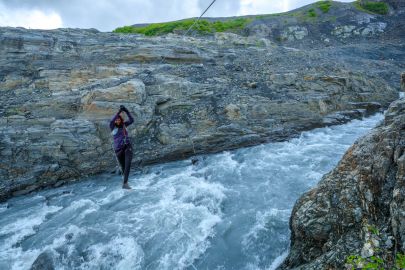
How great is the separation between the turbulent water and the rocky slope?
4.38ft

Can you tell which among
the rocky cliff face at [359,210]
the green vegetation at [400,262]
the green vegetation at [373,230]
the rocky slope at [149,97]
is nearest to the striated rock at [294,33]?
the rocky slope at [149,97]

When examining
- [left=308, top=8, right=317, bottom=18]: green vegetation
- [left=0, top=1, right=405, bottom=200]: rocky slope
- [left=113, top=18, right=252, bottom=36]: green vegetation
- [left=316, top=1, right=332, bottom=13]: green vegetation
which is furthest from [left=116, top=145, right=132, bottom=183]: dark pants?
[left=316, top=1, right=332, bottom=13]: green vegetation

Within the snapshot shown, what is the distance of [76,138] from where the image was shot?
48.2 feet

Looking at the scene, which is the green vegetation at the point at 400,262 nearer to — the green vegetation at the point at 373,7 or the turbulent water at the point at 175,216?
the turbulent water at the point at 175,216

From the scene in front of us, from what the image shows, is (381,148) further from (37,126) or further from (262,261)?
(37,126)

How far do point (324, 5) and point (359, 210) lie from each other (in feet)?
166

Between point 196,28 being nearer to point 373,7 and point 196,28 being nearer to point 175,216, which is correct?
point 373,7

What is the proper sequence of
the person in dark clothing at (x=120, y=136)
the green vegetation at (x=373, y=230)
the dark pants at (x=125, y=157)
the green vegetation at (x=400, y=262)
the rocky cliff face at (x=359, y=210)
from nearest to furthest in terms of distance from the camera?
the green vegetation at (x=400, y=262)
the rocky cliff face at (x=359, y=210)
the green vegetation at (x=373, y=230)
the person in dark clothing at (x=120, y=136)
the dark pants at (x=125, y=157)

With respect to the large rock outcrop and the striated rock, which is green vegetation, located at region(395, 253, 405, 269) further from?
the striated rock

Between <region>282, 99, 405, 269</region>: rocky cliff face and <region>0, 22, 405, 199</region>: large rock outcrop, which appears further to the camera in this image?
<region>0, 22, 405, 199</region>: large rock outcrop

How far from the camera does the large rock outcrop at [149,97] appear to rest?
47.0 ft

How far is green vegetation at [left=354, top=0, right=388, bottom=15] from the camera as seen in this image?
44.7 metres

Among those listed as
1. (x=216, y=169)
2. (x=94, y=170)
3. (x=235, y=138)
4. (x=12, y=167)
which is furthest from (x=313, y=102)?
(x=12, y=167)

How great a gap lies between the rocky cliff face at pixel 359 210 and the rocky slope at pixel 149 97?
9.33 metres
